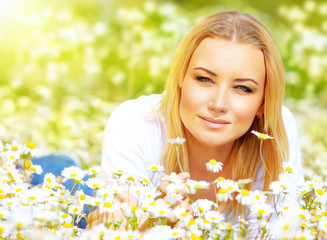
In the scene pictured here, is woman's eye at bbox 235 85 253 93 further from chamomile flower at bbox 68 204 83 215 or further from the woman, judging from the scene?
chamomile flower at bbox 68 204 83 215

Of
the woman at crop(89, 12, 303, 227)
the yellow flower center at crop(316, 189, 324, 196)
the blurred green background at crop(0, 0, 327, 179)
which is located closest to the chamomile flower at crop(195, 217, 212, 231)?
the woman at crop(89, 12, 303, 227)

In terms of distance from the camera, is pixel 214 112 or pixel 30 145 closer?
pixel 30 145

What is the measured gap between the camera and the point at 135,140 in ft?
7.24

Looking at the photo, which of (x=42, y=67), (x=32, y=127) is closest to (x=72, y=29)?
(x=42, y=67)

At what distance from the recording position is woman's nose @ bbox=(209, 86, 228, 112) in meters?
1.90

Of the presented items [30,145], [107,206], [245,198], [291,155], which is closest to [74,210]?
[107,206]

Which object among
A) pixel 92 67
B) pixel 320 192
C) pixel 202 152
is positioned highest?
pixel 92 67

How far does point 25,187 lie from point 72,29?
3.47m

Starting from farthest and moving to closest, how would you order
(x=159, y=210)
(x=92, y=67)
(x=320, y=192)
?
(x=92, y=67), (x=320, y=192), (x=159, y=210)

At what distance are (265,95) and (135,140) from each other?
1.91ft

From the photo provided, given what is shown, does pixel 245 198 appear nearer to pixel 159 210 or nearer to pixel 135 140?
pixel 159 210

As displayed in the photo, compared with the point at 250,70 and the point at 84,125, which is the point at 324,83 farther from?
the point at 250,70

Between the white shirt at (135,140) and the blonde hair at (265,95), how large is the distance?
0.19 feet

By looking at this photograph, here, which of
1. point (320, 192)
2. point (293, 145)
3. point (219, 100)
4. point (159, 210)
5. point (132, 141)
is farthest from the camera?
point (293, 145)
